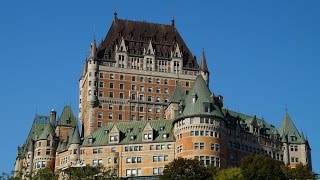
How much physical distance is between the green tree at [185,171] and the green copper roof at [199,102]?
64.6 feet

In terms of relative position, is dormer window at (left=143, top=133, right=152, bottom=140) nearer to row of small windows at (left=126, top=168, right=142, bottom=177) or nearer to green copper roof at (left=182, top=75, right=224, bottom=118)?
row of small windows at (left=126, top=168, right=142, bottom=177)

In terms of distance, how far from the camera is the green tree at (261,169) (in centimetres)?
13862

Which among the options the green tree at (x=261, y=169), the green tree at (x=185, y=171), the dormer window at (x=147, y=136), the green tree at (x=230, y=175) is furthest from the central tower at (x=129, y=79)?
the green tree at (x=230, y=175)

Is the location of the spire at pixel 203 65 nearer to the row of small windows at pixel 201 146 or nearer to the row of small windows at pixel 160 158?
the row of small windows at pixel 160 158

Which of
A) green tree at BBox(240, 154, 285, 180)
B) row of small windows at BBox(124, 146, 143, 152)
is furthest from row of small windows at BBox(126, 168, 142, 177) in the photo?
green tree at BBox(240, 154, 285, 180)

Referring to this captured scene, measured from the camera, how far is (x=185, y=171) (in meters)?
141

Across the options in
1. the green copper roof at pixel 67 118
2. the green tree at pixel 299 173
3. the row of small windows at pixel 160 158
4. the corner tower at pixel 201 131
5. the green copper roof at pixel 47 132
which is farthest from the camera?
the green copper roof at pixel 67 118

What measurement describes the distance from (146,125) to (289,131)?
41138mm

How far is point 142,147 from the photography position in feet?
539

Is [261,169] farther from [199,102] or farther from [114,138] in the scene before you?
[114,138]

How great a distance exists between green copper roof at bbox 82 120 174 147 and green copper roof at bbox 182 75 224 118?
7.04 meters

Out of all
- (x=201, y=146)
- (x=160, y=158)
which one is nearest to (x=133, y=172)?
(x=160, y=158)

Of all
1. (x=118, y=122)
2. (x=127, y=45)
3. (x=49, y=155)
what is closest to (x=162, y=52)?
(x=127, y=45)

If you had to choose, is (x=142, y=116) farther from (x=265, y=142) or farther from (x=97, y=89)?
(x=265, y=142)
